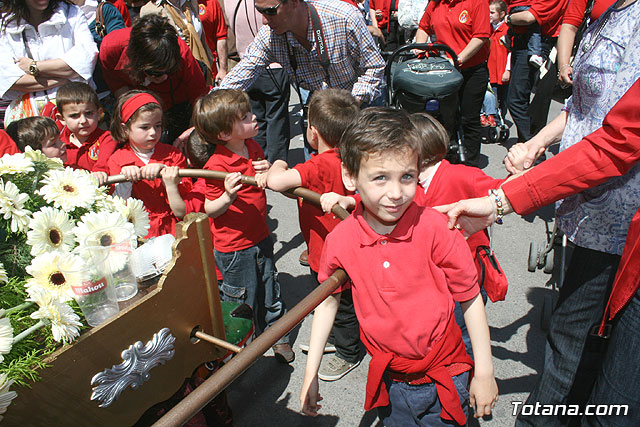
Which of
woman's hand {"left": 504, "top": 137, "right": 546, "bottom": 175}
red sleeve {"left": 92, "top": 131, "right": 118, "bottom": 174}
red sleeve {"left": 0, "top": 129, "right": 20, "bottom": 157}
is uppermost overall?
woman's hand {"left": 504, "top": 137, "right": 546, "bottom": 175}

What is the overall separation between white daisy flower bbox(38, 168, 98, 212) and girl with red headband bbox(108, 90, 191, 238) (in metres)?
0.90

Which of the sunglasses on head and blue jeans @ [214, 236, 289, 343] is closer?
blue jeans @ [214, 236, 289, 343]

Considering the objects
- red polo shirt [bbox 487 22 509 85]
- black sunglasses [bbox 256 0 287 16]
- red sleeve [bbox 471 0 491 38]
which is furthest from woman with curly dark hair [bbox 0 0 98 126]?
red polo shirt [bbox 487 22 509 85]

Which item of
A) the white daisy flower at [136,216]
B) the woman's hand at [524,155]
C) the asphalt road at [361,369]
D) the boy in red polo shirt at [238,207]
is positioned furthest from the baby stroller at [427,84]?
the white daisy flower at [136,216]

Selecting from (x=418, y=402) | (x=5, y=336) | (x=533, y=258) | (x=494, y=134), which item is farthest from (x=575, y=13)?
(x=5, y=336)

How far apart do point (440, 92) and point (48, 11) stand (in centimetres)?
310

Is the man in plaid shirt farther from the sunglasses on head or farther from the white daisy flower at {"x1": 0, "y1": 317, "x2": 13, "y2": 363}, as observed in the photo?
the white daisy flower at {"x1": 0, "y1": 317, "x2": 13, "y2": 363}

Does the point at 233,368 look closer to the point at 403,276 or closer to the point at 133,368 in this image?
the point at 133,368

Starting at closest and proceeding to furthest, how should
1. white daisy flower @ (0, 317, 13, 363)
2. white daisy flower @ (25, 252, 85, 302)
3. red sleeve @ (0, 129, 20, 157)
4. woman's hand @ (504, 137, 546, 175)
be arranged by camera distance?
white daisy flower @ (0, 317, 13, 363), white daisy flower @ (25, 252, 85, 302), woman's hand @ (504, 137, 546, 175), red sleeve @ (0, 129, 20, 157)

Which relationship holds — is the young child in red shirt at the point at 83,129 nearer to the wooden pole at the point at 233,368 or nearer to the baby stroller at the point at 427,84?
the wooden pole at the point at 233,368

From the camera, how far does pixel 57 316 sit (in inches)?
54.7

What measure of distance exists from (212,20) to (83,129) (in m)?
3.21

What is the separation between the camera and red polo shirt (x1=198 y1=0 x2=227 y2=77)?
19.4 feet

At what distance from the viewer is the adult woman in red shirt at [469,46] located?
4948 millimetres
